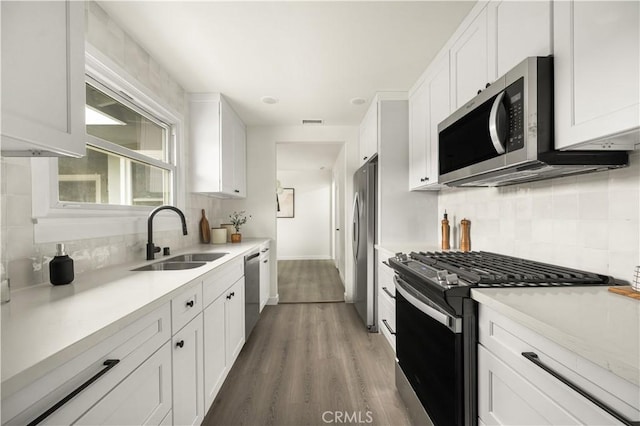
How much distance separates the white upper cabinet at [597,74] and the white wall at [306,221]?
6641 millimetres

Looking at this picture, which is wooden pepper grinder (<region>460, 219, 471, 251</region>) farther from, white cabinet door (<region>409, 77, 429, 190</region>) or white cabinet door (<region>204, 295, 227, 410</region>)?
white cabinet door (<region>204, 295, 227, 410</region>)

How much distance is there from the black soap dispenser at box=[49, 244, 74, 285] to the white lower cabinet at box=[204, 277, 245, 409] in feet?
2.12

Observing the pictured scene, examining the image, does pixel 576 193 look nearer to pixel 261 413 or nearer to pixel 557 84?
pixel 557 84

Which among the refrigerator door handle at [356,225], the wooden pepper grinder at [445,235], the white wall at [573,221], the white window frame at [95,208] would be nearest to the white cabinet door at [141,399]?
the white window frame at [95,208]

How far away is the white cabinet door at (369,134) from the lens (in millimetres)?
2912

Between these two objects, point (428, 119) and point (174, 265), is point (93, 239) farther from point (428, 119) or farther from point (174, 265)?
point (428, 119)

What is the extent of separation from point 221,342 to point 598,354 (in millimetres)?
1858

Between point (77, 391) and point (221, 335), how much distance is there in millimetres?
1216

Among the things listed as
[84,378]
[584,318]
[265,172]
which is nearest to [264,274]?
[265,172]

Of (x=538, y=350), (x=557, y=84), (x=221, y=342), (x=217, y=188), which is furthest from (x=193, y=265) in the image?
(x=557, y=84)

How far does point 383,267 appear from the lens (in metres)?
2.55

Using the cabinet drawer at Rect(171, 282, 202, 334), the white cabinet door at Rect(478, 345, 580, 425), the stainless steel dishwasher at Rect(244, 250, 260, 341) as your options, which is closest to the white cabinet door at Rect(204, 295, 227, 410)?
the cabinet drawer at Rect(171, 282, 202, 334)

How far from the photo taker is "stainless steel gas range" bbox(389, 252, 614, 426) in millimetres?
1115

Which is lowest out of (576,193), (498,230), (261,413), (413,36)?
(261,413)
